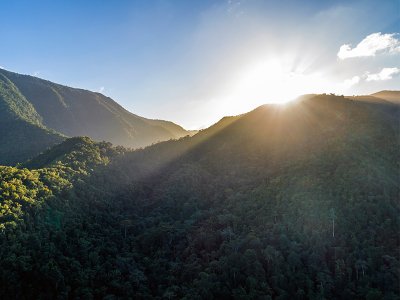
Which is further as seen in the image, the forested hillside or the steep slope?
the steep slope

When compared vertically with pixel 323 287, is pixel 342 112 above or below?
above

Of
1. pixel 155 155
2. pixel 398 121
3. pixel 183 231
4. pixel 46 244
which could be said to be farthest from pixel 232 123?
pixel 46 244

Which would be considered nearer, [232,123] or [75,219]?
[75,219]

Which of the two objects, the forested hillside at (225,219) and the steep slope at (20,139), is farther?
the steep slope at (20,139)

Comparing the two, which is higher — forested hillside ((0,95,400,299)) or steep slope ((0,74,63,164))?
steep slope ((0,74,63,164))

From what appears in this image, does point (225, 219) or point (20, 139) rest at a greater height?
point (20, 139)

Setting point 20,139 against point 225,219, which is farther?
point 20,139

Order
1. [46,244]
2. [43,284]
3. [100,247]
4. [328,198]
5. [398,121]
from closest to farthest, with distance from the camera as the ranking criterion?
[43,284], [46,244], [100,247], [328,198], [398,121]

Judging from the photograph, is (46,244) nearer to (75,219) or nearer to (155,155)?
(75,219)
